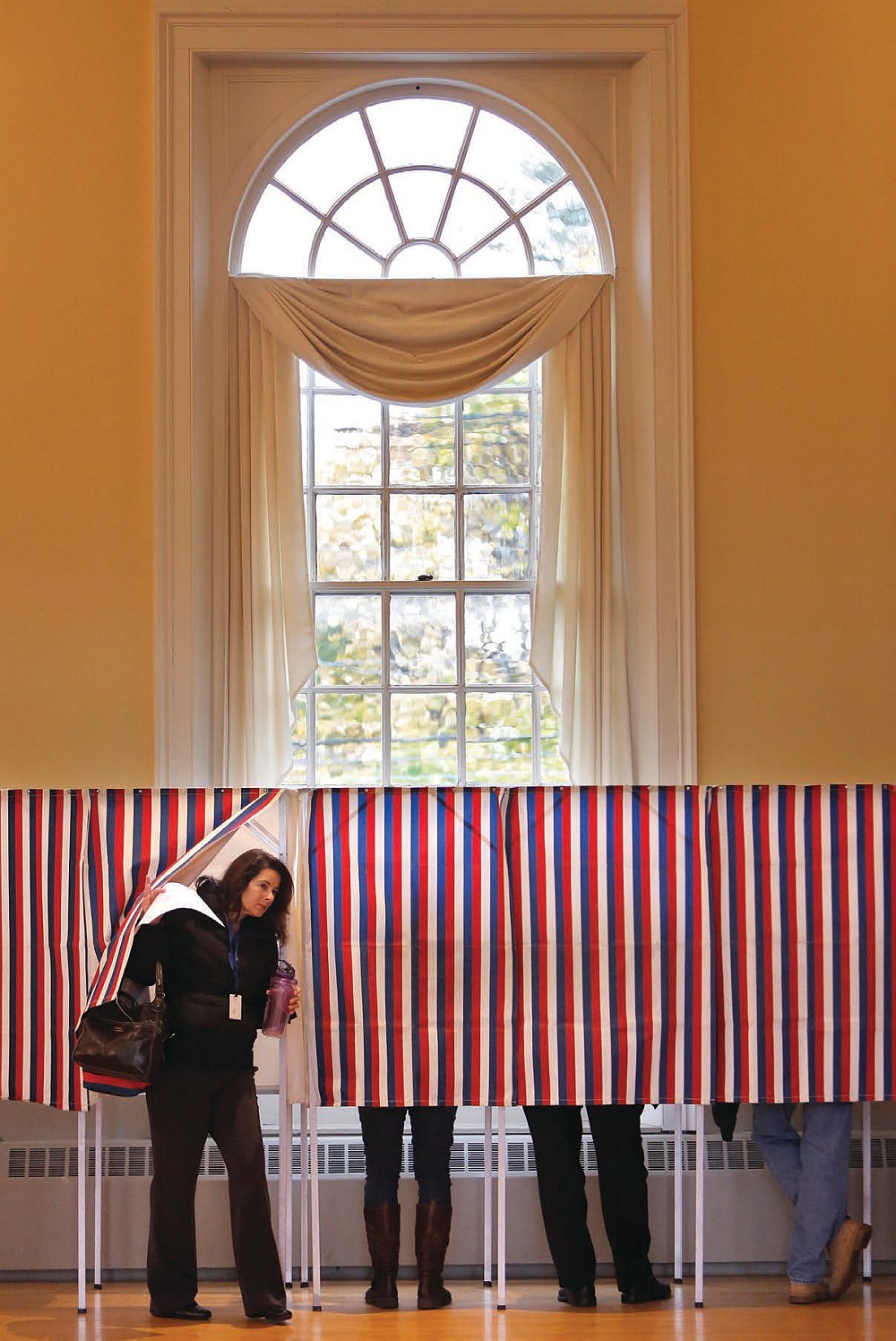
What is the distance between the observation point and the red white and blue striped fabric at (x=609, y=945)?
3982 millimetres

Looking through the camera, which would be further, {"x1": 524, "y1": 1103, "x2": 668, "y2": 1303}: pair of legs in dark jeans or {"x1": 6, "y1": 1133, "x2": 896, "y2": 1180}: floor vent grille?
{"x1": 6, "y1": 1133, "x2": 896, "y2": 1180}: floor vent grille

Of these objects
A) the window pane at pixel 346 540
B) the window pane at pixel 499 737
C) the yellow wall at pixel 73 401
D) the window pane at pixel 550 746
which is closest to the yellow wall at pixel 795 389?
the window pane at pixel 550 746

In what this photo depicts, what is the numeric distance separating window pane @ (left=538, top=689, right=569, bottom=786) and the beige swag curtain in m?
0.14

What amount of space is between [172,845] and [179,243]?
2.02m

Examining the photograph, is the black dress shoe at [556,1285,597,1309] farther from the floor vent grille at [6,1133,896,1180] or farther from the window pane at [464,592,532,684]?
the window pane at [464,592,532,684]

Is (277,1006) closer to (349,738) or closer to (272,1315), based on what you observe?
(272,1315)

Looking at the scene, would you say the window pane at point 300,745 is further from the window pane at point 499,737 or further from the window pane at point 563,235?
the window pane at point 563,235

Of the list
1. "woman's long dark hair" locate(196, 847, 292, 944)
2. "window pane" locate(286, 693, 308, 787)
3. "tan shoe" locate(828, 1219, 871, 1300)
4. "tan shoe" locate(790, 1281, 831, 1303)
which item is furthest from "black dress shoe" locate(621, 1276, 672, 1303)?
"window pane" locate(286, 693, 308, 787)

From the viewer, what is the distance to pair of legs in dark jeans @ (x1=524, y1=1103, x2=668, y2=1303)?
4.07 m

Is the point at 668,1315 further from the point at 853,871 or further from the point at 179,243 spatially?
the point at 179,243

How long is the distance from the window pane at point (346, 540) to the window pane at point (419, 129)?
1.23 meters

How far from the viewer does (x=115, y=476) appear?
4.54 meters

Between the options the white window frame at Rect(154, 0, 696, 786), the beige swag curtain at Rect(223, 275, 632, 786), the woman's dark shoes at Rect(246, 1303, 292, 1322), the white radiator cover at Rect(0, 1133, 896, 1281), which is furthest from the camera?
the beige swag curtain at Rect(223, 275, 632, 786)

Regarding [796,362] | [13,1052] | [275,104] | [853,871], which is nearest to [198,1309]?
[13,1052]
